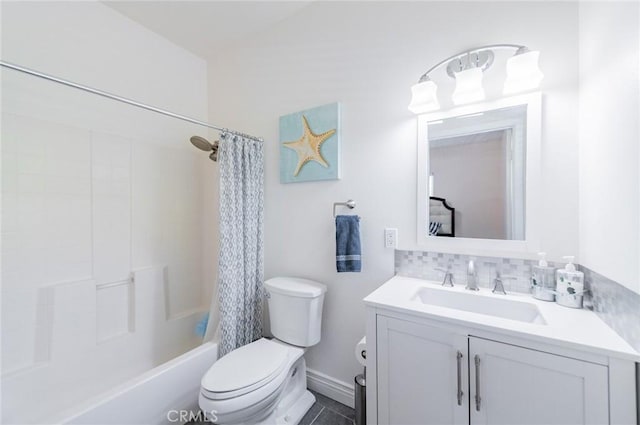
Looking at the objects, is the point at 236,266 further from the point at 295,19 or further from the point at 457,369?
the point at 295,19

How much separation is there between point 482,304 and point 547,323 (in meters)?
0.26

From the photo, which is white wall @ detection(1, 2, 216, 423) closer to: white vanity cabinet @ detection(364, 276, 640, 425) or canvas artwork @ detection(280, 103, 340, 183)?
canvas artwork @ detection(280, 103, 340, 183)

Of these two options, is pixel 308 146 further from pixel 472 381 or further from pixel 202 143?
pixel 472 381

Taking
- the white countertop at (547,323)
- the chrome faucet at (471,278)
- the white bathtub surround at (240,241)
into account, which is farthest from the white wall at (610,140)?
the white bathtub surround at (240,241)

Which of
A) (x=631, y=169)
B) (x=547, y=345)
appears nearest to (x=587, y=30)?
(x=631, y=169)

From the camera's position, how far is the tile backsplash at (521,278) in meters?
0.75

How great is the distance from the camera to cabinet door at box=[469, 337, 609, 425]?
28.8 inches

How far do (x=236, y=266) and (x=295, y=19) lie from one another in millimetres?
1793

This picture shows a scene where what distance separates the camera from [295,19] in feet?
5.87

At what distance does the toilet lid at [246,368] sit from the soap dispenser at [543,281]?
1.26 meters

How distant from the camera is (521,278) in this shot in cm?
114

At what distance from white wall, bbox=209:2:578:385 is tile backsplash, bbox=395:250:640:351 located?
105 millimetres

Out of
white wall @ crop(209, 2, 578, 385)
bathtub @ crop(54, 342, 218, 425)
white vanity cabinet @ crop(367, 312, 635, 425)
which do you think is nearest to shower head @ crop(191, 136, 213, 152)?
white wall @ crop(209, 2, 578, 385)

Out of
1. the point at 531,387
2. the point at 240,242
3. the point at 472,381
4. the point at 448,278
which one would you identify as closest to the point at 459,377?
the point at 472,381
